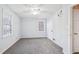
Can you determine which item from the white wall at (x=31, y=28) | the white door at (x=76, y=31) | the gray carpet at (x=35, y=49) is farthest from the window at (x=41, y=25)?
the white door at (x=76, y=31)

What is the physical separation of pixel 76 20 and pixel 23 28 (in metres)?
7.56

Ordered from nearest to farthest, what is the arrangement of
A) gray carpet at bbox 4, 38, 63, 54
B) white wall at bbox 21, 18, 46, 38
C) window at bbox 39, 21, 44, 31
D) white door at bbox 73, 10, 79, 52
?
1. white door at bbox 73, 10, 79, 52
2. gray carpet at bbox 4, 38, 63, 54
3. white wall at bbox 21, 18, 46, 38
4. window at bbox 39, 21, 44, 31

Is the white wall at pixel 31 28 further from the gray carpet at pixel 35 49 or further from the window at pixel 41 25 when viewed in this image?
the gray carpet at pixel 35 49

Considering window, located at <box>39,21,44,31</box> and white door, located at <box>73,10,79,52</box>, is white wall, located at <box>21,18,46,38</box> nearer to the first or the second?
window, located at <box>39,21,44,31</box>

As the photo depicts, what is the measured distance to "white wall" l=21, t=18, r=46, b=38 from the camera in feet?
35.7

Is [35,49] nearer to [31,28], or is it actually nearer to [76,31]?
[76,31]

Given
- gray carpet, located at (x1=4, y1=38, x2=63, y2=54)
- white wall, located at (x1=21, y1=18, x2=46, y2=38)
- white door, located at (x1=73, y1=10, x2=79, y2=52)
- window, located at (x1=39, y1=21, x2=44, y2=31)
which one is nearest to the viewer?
white door, located at (x1=73, y1=10, x2=79, y2=52)

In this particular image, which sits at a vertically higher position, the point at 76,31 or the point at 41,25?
the point at 41,25

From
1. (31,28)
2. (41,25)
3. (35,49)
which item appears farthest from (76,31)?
(31,28)

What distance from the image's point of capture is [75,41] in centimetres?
417

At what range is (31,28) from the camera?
432 inches

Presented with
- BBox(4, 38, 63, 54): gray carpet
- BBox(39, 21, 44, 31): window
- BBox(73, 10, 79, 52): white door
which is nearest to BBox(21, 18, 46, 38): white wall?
BBox(39, 21, 44, 31): window
